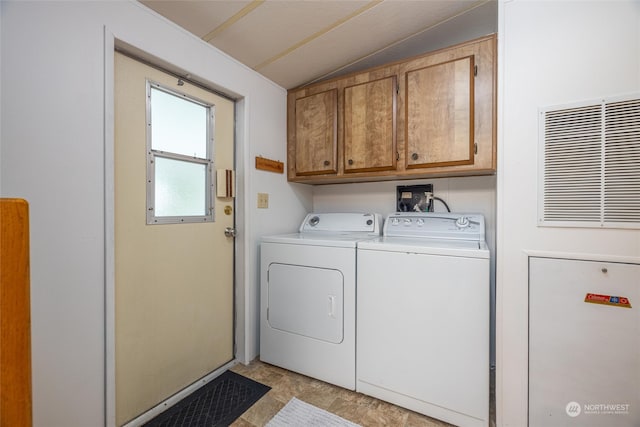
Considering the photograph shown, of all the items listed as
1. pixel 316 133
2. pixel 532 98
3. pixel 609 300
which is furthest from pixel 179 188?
pixel 609 300

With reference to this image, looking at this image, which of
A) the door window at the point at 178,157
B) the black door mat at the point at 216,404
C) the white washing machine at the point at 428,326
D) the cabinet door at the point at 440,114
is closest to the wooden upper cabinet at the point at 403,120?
the cabinet door at the point at 440,114

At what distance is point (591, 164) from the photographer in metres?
1.30

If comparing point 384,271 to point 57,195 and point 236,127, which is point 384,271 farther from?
point 57,195

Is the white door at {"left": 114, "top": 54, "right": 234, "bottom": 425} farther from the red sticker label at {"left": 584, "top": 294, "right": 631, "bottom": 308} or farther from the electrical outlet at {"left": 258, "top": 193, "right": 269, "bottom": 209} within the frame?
the red sticker label at {"left": 584, "top": 294, "right": 631, "bottom": 308}

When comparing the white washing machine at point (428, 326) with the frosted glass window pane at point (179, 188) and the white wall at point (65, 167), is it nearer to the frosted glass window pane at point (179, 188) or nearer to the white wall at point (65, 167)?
the frosted glass window pane at point (179, 188)

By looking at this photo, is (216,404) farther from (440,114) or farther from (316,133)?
(440,114)

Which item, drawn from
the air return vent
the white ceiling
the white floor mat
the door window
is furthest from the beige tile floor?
the white ceiling

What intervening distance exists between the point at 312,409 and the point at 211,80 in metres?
2.13

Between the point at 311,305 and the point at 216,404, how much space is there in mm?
806

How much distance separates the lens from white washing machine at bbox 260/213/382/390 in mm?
1800

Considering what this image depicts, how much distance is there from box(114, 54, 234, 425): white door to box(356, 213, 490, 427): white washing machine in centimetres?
102

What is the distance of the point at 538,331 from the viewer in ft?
4.56

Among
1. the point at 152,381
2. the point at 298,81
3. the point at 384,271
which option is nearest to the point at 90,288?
the point at 152,381

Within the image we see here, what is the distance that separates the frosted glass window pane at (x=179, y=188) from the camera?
1.66 metres
